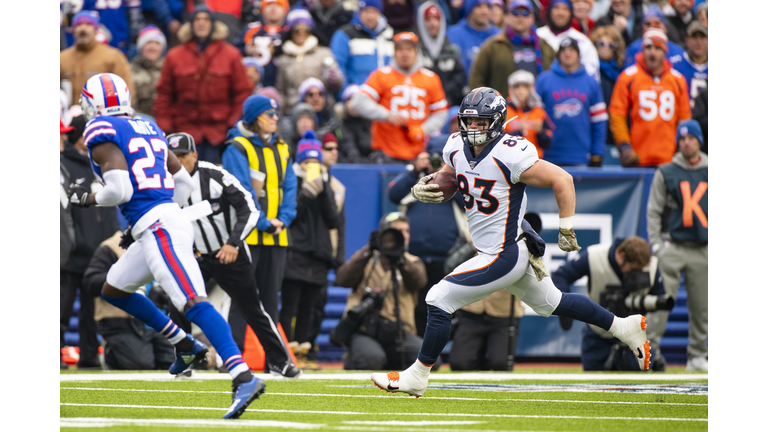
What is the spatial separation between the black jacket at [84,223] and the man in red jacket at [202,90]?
4.16 ft

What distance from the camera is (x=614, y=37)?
35.5 ft

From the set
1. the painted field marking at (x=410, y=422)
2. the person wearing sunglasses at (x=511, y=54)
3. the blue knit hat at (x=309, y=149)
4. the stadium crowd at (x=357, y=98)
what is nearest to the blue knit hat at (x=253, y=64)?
the stadium crowd at (x=357, y=98)

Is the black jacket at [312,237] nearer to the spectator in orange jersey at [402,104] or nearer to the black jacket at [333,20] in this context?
the spectator in orange jersey at [402,104]

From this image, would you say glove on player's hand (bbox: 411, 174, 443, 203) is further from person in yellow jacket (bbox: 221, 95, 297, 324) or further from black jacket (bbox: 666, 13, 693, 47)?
black jacket (bbox: 666, 13, 693, 47)

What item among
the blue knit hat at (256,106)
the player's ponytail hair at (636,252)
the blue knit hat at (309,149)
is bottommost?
the player's ponytail hair at (636,252)

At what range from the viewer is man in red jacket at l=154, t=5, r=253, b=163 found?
9.23 meters

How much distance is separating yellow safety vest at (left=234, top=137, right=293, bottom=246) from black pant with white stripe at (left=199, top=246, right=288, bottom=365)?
0.55 m

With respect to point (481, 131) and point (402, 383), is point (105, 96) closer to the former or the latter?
point (481, 131)

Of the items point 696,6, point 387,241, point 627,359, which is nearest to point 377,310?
point 387,241

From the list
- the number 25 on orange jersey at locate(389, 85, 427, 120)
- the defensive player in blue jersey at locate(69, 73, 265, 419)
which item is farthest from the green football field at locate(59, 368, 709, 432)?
the number 25 on orange jersey at locate(389, 85, 427, 120)

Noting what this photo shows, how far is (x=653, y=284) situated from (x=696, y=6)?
5583 millimetres

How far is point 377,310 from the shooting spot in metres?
7.84

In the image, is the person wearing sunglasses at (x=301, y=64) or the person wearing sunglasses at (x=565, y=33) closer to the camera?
the person wearing sunglasses at (x=565, y=33)

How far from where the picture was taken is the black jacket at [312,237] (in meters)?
8.02
